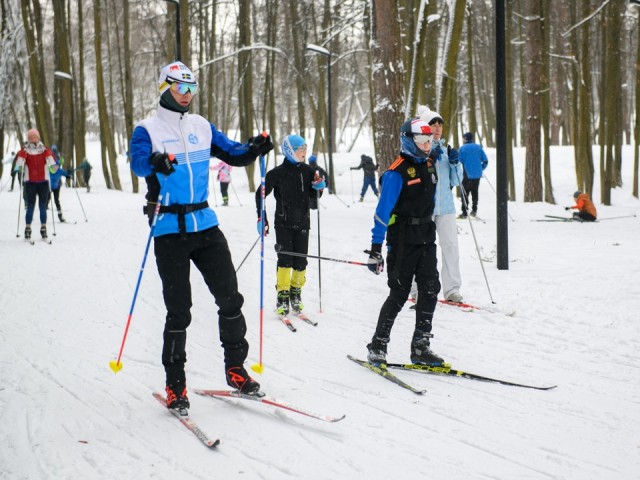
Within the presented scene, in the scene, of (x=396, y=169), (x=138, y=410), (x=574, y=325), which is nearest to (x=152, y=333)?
(x=138, y=410)

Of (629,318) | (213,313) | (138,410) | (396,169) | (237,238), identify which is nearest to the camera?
(138,410)

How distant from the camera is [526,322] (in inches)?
254

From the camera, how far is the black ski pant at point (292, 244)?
689 cm

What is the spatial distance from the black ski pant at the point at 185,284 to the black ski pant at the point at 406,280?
136 cm

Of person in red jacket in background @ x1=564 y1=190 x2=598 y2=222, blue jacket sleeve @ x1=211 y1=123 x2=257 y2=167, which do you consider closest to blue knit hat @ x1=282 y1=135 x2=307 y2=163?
blue jacket sleeve @ x1=211 y1=123 x2=257 y2=167

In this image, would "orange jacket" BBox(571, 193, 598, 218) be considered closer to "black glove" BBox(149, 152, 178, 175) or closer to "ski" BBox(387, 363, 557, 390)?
"ski" BBox(387, 363, 557, 390)

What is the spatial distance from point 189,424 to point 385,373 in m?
1.72

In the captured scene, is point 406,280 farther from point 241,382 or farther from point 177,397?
point 177,397

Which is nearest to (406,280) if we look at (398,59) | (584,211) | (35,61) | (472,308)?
(472,308)

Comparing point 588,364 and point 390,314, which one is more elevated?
point 390,314

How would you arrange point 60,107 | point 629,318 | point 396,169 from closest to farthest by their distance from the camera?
point 396,169, point 629,318, point 60,107

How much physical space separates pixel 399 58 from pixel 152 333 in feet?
Answer: 26.4

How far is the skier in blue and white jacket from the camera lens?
4055mm

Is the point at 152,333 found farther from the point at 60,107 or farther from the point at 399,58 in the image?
the point at 60,107
